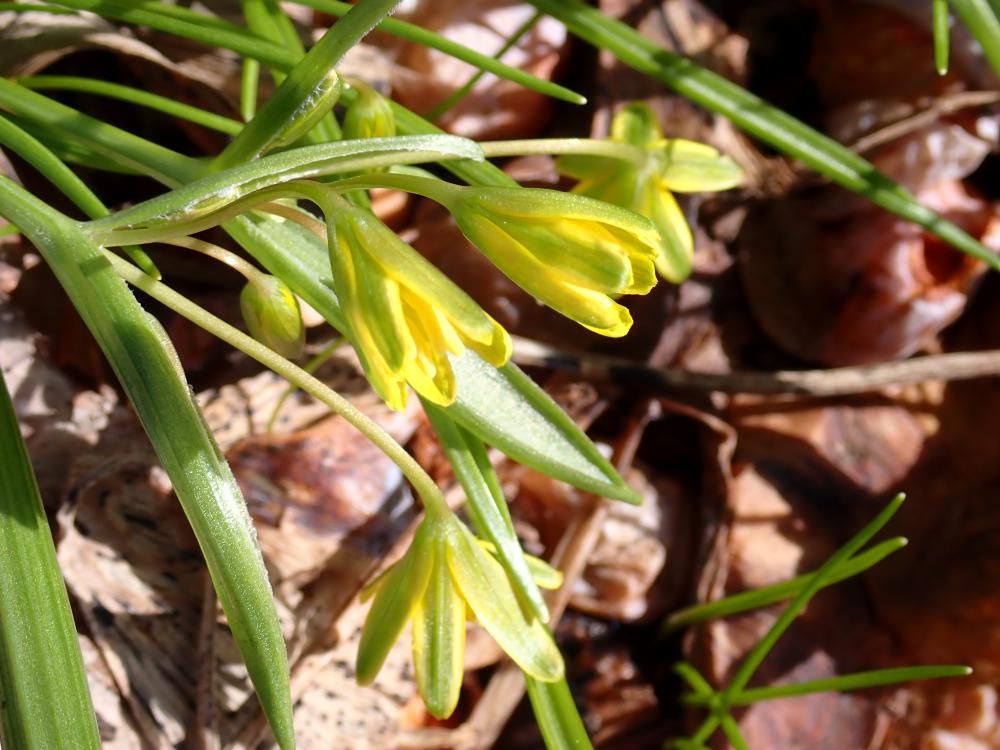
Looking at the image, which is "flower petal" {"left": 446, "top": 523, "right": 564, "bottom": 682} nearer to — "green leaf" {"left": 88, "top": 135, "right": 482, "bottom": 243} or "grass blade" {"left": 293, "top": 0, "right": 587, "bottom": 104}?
"green leaf" {"left": 88, "top": 135, "right": 482, "bottom": 243}

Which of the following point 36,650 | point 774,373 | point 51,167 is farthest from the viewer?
point 774,373

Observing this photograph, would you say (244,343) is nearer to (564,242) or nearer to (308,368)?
(564,242)

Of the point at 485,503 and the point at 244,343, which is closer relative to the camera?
the point at 244,343

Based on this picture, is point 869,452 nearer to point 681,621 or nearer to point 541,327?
point 681,621

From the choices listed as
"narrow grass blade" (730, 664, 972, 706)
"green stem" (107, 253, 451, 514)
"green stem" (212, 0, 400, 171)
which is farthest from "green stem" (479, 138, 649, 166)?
"narrow grass blade" (730, 664, 972, 706)

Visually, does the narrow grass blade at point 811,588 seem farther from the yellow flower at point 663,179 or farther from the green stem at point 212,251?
the green stem at point 212,251

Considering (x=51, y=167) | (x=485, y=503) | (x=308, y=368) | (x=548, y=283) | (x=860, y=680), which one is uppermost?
(x=51, y=167)

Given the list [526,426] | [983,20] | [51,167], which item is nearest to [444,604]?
[526,426]

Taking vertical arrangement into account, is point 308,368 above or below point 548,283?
above
